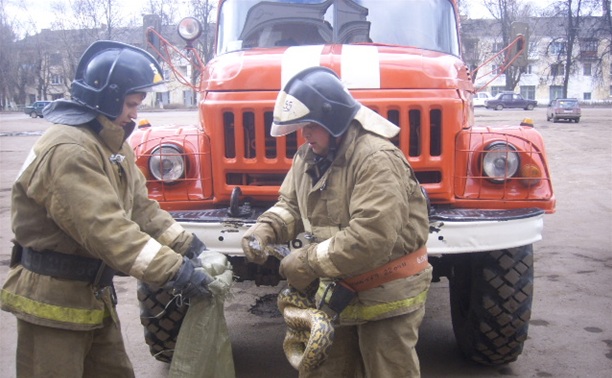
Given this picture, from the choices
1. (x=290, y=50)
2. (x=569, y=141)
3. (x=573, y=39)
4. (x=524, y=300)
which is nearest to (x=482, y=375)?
(x=524, y=300)

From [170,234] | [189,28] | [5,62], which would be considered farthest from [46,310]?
[5,62]

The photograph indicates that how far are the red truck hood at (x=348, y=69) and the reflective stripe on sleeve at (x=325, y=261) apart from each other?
1.55 m

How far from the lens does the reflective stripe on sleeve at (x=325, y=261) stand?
112 inches

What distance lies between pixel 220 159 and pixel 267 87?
0.52m

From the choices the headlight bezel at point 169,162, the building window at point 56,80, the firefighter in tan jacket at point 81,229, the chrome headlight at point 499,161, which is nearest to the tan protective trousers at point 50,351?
the firefighter in tan jacket at point 81,229

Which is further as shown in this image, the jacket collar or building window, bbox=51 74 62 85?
building window, bbox=51 74 62 85

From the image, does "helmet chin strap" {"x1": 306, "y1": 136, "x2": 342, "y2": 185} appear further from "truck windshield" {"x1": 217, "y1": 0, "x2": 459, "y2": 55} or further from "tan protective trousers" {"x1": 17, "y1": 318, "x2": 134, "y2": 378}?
"truck windshield" {"x1": 217, "y1": 0, "x2": 459, "y2": 55}

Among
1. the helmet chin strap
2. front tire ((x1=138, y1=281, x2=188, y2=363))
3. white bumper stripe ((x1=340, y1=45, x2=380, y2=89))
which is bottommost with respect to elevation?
front tire ((x1=138, y1=281, x2=188, y2=363))

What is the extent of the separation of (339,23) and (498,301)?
7.12 ft

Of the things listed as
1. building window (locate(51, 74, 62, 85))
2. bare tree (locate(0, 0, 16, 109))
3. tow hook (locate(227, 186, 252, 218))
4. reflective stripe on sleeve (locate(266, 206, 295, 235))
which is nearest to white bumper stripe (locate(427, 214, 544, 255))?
reflective stripe on sleeve (locate(266, 206, 295, 235))

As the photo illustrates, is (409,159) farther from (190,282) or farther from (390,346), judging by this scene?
(190,282)

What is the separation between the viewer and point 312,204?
10.4 feet

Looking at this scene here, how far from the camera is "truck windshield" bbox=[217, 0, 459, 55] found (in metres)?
4.94

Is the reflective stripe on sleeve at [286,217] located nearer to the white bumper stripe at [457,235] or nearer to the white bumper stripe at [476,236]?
the white bumper stripe at [457,235]
